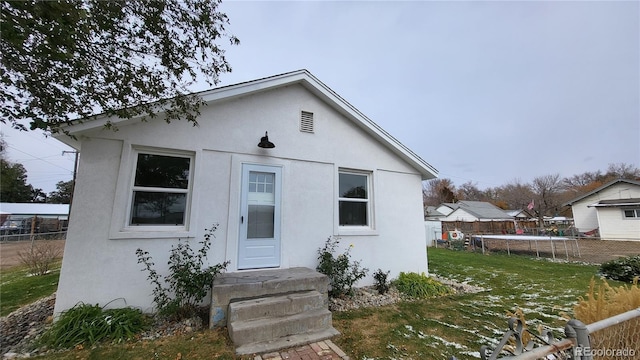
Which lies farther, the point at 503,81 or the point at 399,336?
the point at 503,81

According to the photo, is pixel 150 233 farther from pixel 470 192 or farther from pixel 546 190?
pixel 470 192

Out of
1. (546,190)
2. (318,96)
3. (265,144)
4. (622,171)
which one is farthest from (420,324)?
(622,171)

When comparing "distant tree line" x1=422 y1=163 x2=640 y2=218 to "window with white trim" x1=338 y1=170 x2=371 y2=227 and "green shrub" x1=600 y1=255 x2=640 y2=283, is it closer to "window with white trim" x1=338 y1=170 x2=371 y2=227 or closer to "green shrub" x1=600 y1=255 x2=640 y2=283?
"green shrub" x1=600 y1=255 x2=640 y2=283

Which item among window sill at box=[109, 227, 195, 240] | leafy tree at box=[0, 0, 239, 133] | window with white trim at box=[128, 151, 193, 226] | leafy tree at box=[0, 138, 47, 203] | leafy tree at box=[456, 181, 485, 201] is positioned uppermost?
leafy tree at box=[456, 181, 485, 201]

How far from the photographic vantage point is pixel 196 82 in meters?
4.09

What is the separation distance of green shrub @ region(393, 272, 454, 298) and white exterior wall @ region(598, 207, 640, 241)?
25010mm

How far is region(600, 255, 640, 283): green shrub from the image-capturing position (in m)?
7.51

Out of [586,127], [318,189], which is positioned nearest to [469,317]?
[318,189]

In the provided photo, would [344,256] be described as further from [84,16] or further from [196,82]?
[84,16]

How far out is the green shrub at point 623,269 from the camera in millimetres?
7513

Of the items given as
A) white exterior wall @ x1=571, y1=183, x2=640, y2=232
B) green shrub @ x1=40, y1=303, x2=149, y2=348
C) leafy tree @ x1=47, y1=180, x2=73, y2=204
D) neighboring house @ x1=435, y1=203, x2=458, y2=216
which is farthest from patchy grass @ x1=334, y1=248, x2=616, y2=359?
leafy tree @ x1=47, y1=180, x2=73, y2=204

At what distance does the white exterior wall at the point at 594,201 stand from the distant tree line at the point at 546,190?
684cm

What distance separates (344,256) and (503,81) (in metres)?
13.8

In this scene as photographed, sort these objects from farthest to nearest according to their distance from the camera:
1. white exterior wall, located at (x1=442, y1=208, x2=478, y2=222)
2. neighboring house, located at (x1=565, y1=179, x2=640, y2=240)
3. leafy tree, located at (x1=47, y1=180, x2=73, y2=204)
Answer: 1. leafy tree, located at (x1=47, y1=180, x2=73, y2=204)
2. white exterior wall, located at (x1=442, y1=208, x2=478, y2=222)
3. neighboring house, located at (x1=565, y1=179, x2=640, y2=240)
